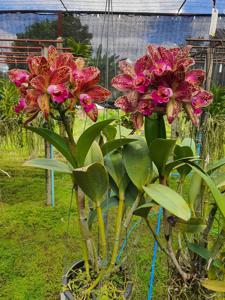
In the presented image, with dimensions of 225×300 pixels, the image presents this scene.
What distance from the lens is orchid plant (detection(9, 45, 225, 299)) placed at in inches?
20.4

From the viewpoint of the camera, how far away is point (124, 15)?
9.71ft

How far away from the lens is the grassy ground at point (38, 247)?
1206mm

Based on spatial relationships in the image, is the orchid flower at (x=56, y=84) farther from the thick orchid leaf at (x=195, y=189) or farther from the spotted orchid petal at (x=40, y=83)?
the thick orchid leaf at (x=195, y=189)

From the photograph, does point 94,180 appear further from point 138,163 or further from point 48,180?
point 48,180

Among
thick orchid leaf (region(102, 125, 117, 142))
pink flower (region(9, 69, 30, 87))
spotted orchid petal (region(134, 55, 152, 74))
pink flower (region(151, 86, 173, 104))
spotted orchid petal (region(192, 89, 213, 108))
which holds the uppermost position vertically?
spotted orchid petal (region(134, 55, 152, 74))

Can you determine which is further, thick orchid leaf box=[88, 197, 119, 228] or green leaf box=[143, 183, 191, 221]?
thick orchid leaf box=[88, 197, 119, 228]

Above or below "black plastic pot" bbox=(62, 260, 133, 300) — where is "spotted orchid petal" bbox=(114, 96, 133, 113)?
above

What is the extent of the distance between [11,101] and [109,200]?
127 cm

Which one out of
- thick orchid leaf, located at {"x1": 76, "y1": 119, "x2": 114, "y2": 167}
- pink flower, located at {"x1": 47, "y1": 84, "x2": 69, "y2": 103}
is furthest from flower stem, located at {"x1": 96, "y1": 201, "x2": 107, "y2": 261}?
pink flower, located at {"x1": 47, "y1": 84, "x2": 69, "y2": 103}

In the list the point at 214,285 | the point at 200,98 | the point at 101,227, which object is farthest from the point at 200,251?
the point at 200,98

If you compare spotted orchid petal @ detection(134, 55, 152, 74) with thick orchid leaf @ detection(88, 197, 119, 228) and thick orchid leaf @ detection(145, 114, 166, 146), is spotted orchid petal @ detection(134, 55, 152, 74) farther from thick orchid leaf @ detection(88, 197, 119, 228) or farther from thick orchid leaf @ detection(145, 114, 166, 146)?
thick orchid leaf @ detection(88, 197, 119, 228)

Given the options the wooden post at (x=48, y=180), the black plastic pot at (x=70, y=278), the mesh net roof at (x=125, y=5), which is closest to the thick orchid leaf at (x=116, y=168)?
the black plastic pot at (x=70, y=278)

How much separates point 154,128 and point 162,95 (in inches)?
3.8

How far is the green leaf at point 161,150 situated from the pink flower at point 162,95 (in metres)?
0.07
